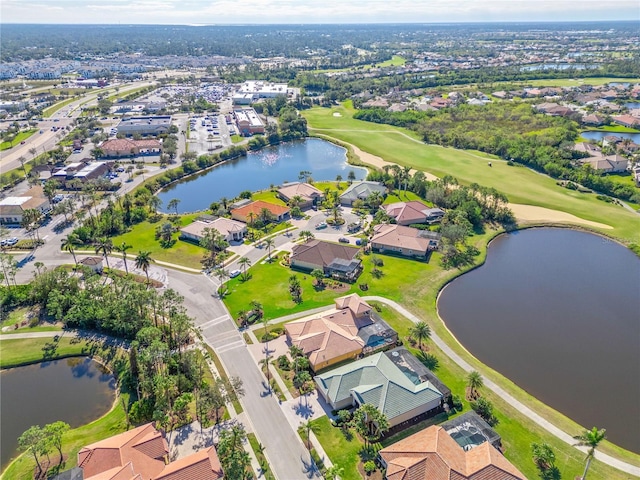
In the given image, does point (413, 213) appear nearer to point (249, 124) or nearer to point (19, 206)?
point (19, 206)

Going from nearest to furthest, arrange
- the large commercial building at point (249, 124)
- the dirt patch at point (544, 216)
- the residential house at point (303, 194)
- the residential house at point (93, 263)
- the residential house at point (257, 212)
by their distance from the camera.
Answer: the residential house at point (93, 263) → the residential house at point (257, 212) → the dirt patch at point (544, 216) → the residential house at point (303, 194) → the large commercial building at point (249, 124)

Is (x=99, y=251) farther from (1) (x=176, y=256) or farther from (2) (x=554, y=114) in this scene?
(2) (x=554, y=114)

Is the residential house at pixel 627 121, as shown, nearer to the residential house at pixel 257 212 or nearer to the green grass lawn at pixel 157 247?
the residential house at pixel 257 212

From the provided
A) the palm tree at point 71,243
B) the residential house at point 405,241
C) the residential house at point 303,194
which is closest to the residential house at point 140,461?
the palm tree at point 71,243

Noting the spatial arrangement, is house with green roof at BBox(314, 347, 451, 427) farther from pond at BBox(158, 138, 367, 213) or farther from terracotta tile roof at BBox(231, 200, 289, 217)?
pond at BBox(158, 138, 367, 213)

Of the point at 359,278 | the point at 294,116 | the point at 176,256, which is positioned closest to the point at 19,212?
the point at 176,256

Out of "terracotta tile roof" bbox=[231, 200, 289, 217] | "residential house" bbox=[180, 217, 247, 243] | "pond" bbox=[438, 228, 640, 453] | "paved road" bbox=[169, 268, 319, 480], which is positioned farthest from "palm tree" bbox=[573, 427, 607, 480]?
"terracotta tile roof" bbox=[231, 200, 289, 217]
